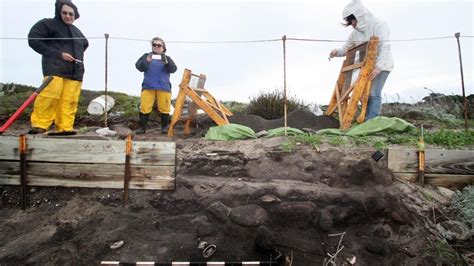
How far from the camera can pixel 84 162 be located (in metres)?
3.13

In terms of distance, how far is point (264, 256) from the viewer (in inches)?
95.0

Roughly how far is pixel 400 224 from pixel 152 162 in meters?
2.35

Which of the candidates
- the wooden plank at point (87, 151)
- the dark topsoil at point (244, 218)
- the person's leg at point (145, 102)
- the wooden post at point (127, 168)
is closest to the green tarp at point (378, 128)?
the dark topsoil at point (244, 218)

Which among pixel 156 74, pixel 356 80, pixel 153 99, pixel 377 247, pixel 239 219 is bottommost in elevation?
pixel 377 247

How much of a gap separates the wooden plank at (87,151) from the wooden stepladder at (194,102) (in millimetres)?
1846

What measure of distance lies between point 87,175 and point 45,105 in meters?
1.43

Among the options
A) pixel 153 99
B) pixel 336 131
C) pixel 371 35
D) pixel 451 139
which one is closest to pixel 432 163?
pixel 451 139

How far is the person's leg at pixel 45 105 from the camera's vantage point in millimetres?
3896

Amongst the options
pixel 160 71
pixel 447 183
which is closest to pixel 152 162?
pixel 160 71

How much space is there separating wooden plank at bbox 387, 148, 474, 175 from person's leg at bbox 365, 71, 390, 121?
1.55 meters

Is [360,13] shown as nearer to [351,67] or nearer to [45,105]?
[351,67]

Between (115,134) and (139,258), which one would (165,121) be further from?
(139,258)

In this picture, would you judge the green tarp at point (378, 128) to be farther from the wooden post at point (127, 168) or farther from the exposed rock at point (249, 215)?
the wooden post at point (127, 168)

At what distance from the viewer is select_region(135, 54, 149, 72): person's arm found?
17.3ft
